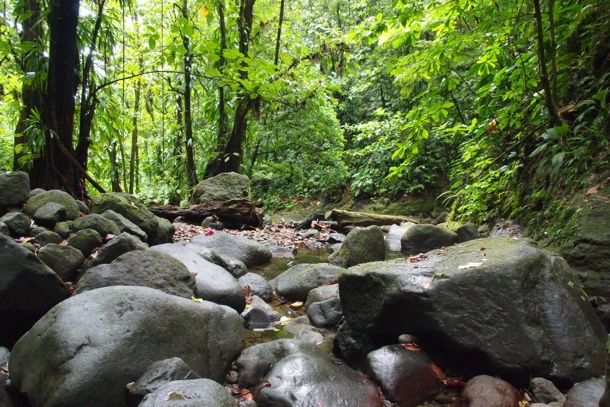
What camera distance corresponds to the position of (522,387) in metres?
2.51

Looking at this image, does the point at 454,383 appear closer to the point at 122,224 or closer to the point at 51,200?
the point at 122,224

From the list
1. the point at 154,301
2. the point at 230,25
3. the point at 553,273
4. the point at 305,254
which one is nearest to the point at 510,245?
the point at 553,273

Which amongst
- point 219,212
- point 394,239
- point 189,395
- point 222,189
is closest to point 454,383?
point 189,395

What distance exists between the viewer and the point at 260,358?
292 centimetres

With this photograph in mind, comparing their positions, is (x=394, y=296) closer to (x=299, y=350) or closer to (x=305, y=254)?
(x=299, y=350)

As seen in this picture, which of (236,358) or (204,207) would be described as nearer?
(236,358)

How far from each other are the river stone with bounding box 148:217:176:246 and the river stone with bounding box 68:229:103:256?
1.68 m

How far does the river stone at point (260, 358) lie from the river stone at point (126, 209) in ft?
10.6

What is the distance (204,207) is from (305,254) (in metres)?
2.81

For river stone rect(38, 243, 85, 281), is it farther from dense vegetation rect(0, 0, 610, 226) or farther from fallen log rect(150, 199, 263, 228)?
fallen log rect(150, 199, 263, 228)

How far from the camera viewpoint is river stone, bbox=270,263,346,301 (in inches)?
182

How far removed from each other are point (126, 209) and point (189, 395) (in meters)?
4.08

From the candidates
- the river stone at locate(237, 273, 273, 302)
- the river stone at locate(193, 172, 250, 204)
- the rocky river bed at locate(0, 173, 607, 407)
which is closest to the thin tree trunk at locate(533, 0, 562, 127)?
the rocky river bed at locate(0, 173, 607, 407)

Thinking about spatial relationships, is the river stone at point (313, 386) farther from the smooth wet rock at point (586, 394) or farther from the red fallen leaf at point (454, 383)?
the smooth wet rock at point (586, 394)
